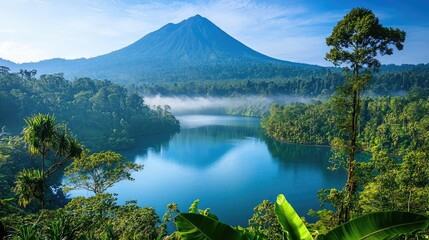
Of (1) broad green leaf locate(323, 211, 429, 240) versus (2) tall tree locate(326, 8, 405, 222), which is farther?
(2) tall tree locate(326, 8, 405, 222)

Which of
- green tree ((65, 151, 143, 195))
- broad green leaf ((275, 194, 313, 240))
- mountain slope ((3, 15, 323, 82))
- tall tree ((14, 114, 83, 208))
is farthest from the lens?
mountain slope ((3, 15, 323, 82))

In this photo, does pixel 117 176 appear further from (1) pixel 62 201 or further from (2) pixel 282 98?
(2) pixel 282 98

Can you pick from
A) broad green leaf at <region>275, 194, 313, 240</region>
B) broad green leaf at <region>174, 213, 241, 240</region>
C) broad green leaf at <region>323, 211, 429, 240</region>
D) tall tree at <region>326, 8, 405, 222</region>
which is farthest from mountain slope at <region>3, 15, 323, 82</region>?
broad green leaf at <region>323, 211, 429, 240</region>

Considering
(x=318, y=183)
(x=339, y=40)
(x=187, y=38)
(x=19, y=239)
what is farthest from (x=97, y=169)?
(x=187, y=38)

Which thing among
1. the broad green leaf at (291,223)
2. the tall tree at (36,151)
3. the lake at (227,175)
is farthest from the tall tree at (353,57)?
the lake at (227,175)

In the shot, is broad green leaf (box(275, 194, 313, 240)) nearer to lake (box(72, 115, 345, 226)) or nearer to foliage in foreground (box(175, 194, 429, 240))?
foliage in foreground (box(175, 194, 429, 240))

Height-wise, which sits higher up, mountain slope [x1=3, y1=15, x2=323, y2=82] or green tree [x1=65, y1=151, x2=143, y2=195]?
mountain slope [x1=3, y1=15, x2=323, y2=82]
